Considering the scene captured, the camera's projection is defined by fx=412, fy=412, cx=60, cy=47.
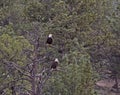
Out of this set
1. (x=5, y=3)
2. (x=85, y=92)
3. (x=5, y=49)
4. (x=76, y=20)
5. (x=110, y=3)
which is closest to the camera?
(x=85, y=92)

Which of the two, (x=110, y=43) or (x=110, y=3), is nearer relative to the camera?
(x=110, y=43)

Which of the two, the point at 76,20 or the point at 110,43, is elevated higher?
the point at 76,20

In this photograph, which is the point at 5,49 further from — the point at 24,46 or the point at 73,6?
the point at 73,6

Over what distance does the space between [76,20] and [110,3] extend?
753 centimetres

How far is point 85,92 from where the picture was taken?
35.3 ft

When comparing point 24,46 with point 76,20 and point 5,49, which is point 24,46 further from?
point 76,20

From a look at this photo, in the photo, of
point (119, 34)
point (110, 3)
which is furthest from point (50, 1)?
point (110, 3)

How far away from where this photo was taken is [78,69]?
433 inches

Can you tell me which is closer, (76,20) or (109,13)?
(76,20)

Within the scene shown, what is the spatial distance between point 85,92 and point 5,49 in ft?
10.2

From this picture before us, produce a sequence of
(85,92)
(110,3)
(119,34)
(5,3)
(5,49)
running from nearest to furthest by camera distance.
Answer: (85,92) → (5,49) → (119,34) → (5,3) → (110,3)

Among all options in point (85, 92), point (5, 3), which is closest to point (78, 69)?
point (85, 92)

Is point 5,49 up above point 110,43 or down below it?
above

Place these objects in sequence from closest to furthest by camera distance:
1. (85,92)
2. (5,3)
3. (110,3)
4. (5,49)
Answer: (85,92)
(5,49)
(5,3)
(110,3)
